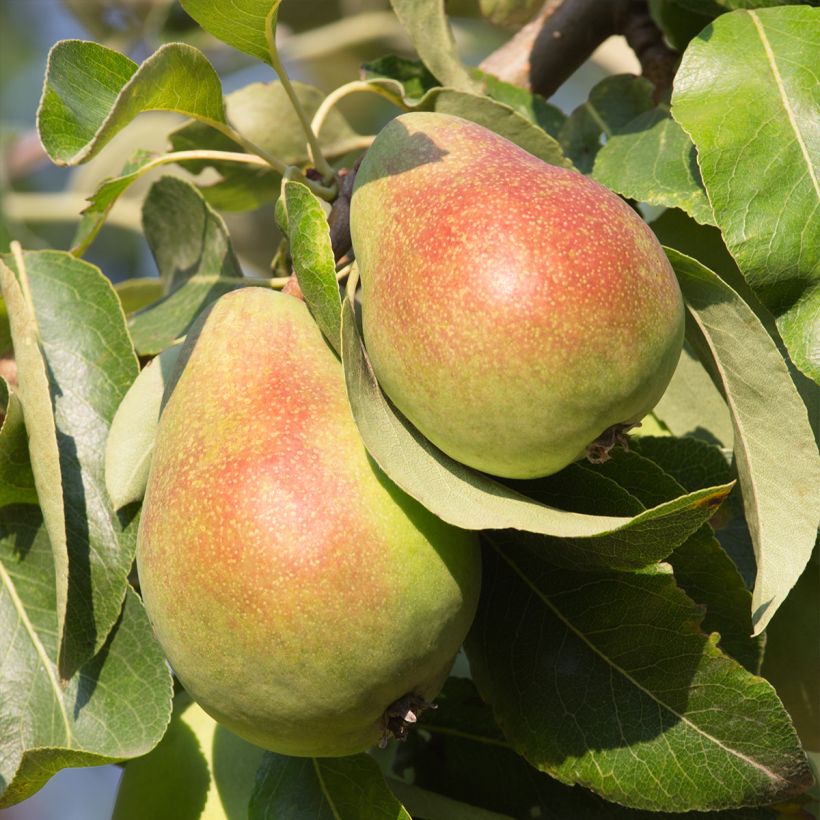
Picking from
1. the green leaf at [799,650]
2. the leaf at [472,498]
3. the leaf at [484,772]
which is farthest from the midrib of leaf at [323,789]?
the green leaf at [799,650]

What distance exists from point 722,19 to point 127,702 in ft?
3.22

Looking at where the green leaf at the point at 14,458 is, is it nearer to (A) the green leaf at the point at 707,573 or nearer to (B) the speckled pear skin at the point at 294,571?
(B) the speckled pear skin at the point at 294,571

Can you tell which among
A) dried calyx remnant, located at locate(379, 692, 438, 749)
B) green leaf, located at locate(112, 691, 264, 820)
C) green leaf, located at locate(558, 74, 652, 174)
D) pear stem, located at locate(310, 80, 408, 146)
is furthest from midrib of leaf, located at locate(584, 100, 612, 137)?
green leaf, located at locate(112, 691, 264, 820)

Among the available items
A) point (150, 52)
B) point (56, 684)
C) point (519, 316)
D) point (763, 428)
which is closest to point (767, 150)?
point (763, 428)

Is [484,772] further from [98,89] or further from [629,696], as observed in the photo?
[98,89]

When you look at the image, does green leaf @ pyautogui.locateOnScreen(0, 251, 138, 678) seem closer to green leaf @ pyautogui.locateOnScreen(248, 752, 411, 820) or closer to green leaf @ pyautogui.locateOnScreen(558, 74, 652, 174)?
green leaf @ pyautogui.locateOnScreen(248, 752, 411, 820)

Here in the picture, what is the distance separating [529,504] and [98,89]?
0.59 meters

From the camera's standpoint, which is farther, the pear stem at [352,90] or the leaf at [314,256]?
the pear stem at [352,90]

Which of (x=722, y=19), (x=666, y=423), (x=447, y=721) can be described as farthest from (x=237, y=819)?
(x=722, y=19)

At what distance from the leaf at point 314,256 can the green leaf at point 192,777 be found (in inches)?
24.0

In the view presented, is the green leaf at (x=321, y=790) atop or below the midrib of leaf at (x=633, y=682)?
below

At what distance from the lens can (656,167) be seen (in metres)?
1.27

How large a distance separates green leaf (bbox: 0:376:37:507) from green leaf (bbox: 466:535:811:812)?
1.67ft

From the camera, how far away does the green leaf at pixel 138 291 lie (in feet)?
5.97
